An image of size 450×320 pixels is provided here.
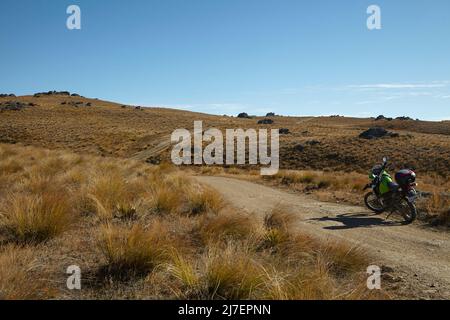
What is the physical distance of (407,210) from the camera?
1050cm

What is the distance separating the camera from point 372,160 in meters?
38.8

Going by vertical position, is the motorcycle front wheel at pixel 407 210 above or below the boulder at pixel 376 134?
below

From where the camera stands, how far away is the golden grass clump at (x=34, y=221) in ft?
18.5

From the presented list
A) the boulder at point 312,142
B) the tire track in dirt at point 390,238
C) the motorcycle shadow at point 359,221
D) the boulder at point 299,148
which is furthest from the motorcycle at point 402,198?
the boulder at point 312,142

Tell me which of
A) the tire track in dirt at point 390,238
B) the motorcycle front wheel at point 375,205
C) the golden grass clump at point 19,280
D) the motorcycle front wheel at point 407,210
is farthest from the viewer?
the motorcycle front wheel at point 375,205

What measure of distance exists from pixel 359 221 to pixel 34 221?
8.20 metres

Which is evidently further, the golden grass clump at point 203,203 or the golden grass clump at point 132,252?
the golden grass clump at point 203,203

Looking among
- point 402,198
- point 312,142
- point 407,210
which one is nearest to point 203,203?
point 402,198

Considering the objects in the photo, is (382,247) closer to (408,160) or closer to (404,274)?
(404,274)

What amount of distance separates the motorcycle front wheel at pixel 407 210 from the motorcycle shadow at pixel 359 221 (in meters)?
0.27

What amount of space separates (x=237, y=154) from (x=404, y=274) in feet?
130

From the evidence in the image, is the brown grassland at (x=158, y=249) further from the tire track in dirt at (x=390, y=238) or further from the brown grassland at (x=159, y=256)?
the tire track in dirt at (x=390, y=238)

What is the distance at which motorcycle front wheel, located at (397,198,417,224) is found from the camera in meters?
10.2

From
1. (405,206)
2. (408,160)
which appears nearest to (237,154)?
(408,160)
